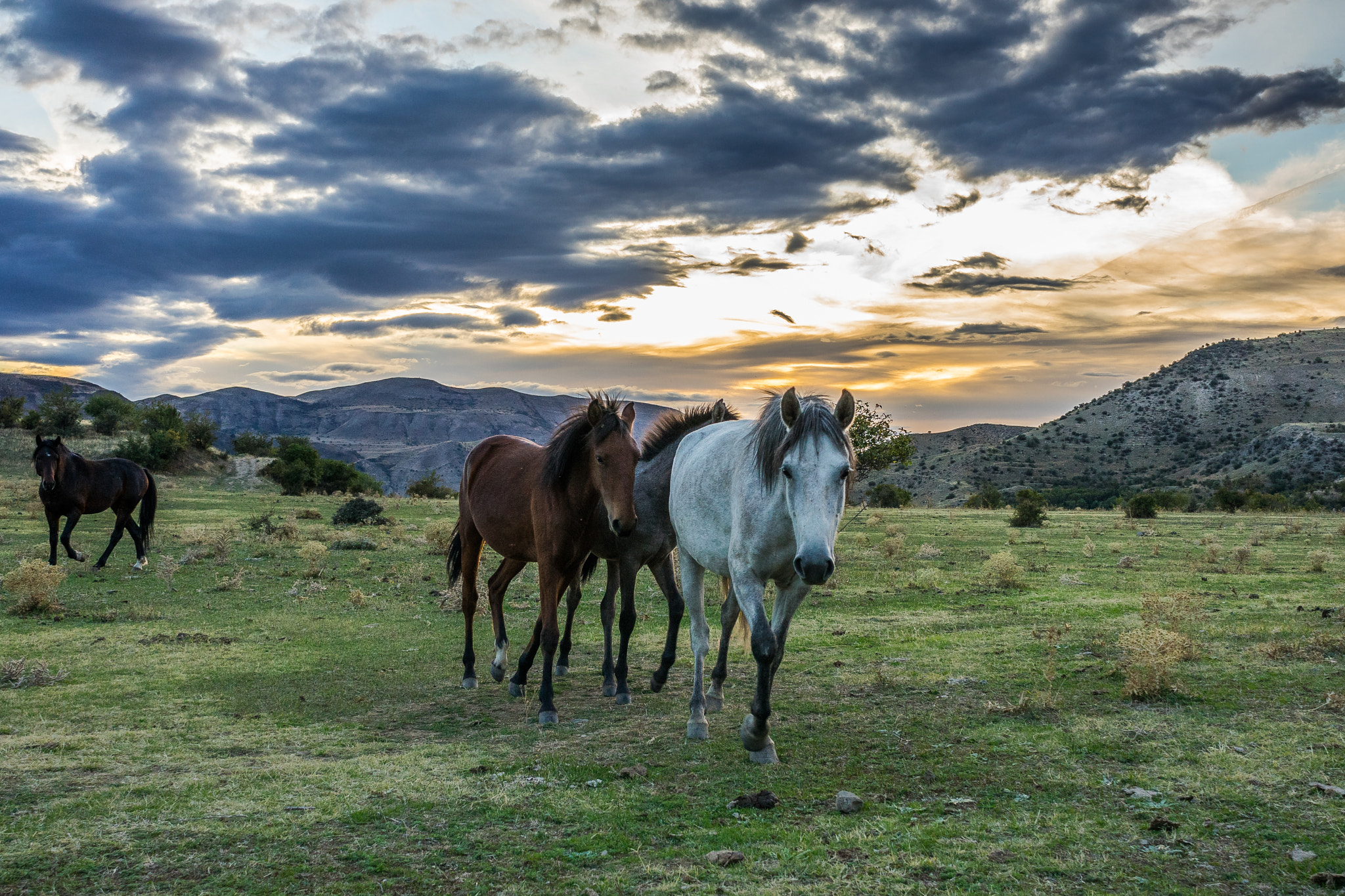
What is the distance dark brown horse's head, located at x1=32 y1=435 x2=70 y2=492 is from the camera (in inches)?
591

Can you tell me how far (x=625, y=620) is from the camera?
7609 millimetres

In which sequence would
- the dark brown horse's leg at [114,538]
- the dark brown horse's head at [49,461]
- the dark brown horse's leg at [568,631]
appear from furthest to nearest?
the dark brown horse's leg at [114,538], the dark brown horse's head at [49,461], the dark brown horse's leg at [568,631]

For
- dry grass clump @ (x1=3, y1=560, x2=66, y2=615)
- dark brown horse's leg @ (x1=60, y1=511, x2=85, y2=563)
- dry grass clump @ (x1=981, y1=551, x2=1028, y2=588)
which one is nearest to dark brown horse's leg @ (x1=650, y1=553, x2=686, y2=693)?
dry grass clump @ (x1=981, y1=551, x2=1028, y2=588)

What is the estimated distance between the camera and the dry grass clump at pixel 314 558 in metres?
15.2

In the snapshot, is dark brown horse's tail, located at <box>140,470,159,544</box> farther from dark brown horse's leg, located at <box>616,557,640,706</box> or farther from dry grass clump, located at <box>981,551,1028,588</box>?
dry grass clump, located at <box>981,551,1028,588</box>

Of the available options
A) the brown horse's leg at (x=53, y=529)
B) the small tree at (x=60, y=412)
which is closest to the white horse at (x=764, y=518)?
the brown horse's leg at (x=53, y=529)

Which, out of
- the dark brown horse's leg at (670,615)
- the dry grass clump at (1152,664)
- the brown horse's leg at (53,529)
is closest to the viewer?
the dry grass clump at (1152,664)

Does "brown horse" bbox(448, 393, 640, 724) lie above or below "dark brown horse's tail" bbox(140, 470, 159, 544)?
above

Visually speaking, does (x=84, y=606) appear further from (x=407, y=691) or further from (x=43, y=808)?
(x=43, y=808)

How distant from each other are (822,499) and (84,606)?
1239 centimetres

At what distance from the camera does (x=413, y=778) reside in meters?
5.10

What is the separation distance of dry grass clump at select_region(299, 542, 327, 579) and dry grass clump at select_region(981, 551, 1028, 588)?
41.9 ft

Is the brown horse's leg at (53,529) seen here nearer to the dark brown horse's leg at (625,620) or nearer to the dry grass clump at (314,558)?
the dry grass clump at (314,558)

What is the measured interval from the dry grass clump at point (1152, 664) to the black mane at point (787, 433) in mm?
3320
